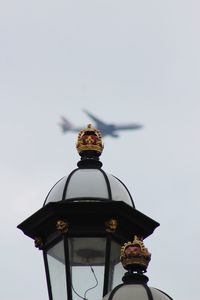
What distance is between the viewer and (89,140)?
46.8ft

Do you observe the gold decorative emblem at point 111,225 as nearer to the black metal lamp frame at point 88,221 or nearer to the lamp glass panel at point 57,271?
the black metal lamp frame at point 88,221

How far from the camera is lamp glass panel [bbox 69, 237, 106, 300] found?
13.1 m

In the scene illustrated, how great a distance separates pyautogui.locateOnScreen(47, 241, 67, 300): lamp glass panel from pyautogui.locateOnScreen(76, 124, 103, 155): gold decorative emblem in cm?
144

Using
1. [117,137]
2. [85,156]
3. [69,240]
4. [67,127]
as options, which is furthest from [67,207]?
[67,127]

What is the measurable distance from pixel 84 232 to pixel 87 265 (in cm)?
38

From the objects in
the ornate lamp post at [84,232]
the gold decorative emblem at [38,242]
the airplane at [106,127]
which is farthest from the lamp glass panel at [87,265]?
the airplane at [106,127]

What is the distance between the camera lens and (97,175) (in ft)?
45.1

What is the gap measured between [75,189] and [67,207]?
0.43 metres

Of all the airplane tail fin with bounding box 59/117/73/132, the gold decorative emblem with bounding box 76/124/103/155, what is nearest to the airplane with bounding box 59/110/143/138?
the airplane tail fin with bounding box 59/117/73/132

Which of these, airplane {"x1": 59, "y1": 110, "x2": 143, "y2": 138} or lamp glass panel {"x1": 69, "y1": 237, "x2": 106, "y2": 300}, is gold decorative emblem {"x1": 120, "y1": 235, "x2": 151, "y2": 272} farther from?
airplane {"x1": 59, "y1": 110, "x2": 143, "y2": 138}

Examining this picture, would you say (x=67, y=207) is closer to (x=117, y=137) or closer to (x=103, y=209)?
(x=103, y=209)

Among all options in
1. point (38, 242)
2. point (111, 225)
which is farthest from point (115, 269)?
point (38, 242)

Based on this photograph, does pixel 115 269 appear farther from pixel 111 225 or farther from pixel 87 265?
pixel 111 225

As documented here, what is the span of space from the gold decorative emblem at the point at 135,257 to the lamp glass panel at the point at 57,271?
157cm
